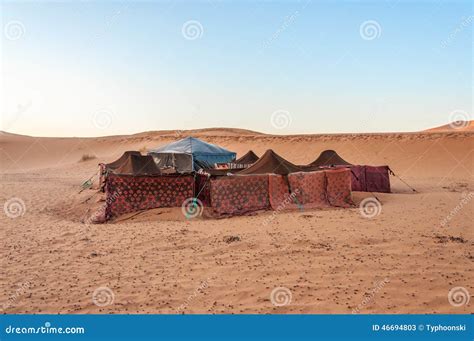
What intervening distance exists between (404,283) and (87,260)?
5.25m

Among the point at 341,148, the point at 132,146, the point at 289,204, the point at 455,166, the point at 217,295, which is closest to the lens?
the point at 217,295

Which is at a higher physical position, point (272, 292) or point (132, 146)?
point (132, 146)

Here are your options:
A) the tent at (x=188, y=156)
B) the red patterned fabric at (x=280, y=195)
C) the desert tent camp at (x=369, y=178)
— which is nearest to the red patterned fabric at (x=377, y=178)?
the desert tent camp at (x=369, y=178)

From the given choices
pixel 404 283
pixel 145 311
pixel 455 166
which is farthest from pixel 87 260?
pixel 455 166

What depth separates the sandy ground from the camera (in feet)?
17.4

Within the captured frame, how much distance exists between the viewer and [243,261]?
275 inches

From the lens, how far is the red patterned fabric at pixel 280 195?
11.9 m

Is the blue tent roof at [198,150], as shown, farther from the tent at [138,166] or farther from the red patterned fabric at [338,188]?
the red patterned fabric at [338,188]

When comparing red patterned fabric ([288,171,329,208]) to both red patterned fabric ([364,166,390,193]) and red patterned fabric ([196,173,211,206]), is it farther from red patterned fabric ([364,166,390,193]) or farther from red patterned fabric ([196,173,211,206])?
red patterned fabric ([364,166,390,193])

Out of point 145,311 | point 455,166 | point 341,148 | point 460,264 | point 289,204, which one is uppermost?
point 341,148

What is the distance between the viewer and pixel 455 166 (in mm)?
31219

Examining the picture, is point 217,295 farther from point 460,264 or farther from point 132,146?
point 132,146

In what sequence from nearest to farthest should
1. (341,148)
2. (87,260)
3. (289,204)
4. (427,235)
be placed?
(87,260) < (427,235) < (289,204) < (341,148)

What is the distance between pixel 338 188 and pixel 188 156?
1036 cm
